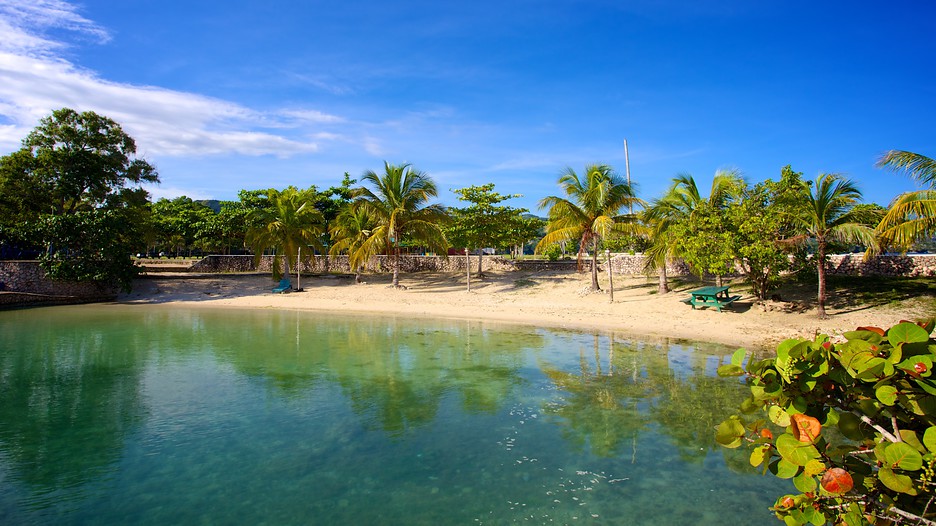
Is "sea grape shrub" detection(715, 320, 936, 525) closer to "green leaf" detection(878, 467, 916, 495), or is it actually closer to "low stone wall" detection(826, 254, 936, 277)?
"green leaf" detection(878, 467, 916, 495)

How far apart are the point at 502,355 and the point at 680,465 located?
7.60 metres

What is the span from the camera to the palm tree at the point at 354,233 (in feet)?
97.1

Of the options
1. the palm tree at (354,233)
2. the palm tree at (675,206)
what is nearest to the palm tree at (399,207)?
the palm tree at (354,233)

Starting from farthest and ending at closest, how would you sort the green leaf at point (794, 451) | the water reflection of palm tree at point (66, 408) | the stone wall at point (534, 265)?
the stone wall at point (534, 265), the water reflection of palm tree at point (66, 408), the green leaf at point (794, 451)

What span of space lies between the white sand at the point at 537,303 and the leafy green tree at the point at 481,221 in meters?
2.52

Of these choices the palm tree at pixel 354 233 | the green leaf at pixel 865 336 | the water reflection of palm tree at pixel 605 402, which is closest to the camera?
the green leaf at pixel 865 336

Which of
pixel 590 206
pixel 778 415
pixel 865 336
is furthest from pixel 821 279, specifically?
pixel 778 415

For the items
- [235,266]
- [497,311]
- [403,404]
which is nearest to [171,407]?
[403,404]

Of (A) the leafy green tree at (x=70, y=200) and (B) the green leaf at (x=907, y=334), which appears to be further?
(A) the leafy green tree at (x=70, y=200)

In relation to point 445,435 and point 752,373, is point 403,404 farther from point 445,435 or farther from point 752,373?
point 752,373

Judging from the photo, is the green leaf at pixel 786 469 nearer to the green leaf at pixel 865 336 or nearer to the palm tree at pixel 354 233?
the green leaf at pixel 865 336

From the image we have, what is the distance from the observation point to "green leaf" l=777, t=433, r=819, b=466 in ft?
8.17

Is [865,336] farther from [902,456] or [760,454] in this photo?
[760,454]

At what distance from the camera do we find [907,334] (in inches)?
97.4
